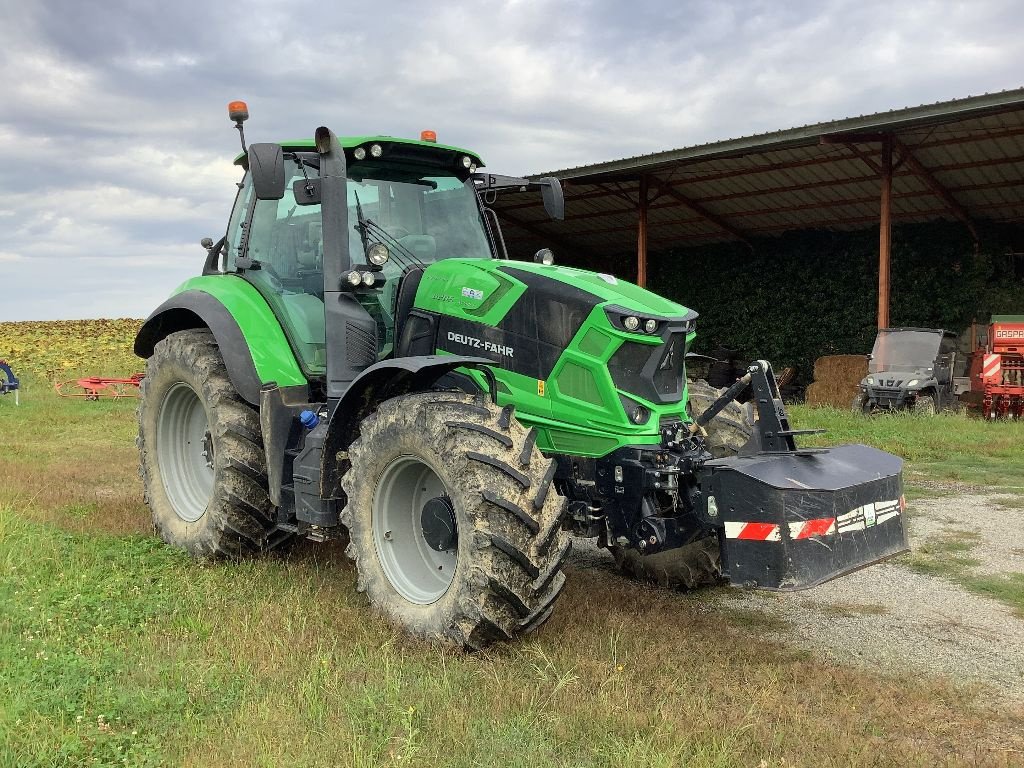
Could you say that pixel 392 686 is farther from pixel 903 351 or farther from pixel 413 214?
pixel 903 351

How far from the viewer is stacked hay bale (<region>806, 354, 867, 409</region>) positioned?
760 inches

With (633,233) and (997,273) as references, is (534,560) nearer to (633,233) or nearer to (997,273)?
(997,273)

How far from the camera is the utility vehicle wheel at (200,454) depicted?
5.38 m

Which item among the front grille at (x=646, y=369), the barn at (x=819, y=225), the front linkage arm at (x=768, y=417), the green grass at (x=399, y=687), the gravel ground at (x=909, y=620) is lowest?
the gravel ground at (x=909, y=620)

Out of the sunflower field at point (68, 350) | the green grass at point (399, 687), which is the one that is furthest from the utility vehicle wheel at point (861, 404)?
the sunflower field at point (68, 350)

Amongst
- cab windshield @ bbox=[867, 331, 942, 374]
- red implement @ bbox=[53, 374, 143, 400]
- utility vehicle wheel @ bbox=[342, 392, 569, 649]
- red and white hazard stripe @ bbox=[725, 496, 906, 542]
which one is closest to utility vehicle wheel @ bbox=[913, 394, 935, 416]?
cab windshield @ bbox=[867, 331, 942, 374]

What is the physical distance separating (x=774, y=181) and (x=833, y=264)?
379cm

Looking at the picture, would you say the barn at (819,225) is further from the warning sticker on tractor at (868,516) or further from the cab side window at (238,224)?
the cab side window at (238,224)

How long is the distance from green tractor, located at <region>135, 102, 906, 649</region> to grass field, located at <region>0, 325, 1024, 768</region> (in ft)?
0.99

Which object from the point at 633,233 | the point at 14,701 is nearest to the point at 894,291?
the point at 633,233

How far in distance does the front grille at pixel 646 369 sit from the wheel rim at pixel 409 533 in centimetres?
104

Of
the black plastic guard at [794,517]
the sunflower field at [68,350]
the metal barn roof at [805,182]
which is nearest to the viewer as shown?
the black plastic guard at [794,517]

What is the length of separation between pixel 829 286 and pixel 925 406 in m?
7.65

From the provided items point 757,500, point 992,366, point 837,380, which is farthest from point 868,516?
point 837,380
